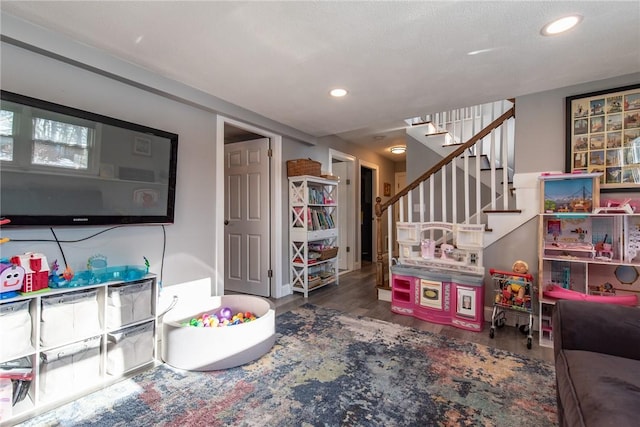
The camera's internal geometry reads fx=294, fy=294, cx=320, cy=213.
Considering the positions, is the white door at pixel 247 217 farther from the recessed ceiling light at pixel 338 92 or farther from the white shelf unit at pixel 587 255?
the white shelf unit at pixel 587 255

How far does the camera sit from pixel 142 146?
7.05 ft

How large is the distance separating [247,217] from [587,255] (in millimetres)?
3476

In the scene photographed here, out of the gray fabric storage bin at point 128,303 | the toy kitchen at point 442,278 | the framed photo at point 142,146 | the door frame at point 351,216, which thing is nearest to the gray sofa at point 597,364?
the toy kitchen at point 442,278

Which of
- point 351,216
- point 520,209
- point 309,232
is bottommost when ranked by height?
point 309,232

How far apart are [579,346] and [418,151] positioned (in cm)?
314

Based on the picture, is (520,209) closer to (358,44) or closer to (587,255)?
(587,255)

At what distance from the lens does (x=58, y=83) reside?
1860 mm

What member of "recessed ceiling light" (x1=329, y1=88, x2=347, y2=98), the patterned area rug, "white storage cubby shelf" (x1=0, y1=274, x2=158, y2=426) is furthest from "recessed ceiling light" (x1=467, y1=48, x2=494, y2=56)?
"white storage cubby shelf" (x1=0, y1=274, x2=158, y2=426)

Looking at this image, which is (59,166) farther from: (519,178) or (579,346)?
(519,178)

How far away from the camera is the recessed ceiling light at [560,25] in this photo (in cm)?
162

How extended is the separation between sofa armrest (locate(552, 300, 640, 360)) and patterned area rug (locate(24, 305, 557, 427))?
450 millimetres

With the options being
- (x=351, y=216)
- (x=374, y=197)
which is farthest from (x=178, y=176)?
(x=374, y=197)

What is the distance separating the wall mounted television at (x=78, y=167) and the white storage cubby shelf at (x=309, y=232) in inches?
67.5

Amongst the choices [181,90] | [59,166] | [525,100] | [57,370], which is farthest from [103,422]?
[525,100]
